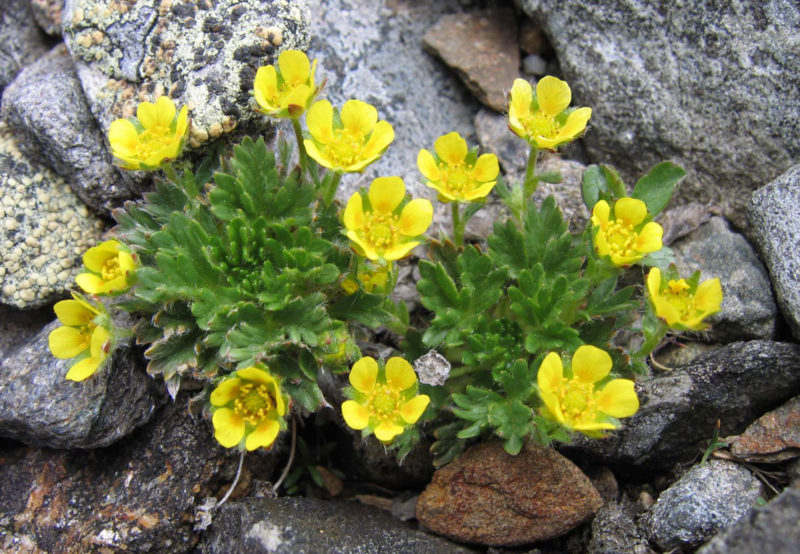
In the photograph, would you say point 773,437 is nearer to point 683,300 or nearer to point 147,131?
point 683,300

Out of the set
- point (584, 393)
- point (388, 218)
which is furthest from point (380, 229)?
point (584, 393)

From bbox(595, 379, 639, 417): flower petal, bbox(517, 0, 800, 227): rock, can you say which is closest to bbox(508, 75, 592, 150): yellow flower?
bbox(517, 0, 800, 227): rock

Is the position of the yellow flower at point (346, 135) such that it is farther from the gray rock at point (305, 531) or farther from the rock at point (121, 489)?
the gray rock at point (305, 531)

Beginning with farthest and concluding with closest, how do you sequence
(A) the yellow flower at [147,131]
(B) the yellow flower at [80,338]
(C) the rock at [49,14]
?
(C) the rock at [49,14] → (A) the yellow flower at [147,131] → (B) the yellow flower at [80,338]

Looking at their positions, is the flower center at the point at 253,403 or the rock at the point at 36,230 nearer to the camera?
the flower center at the point at 253,403

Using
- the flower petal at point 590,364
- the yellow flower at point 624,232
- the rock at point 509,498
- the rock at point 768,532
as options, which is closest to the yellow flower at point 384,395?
the rock at point 509,498

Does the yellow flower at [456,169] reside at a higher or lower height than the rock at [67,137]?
lower

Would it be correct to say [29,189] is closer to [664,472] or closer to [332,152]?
[332,152]
